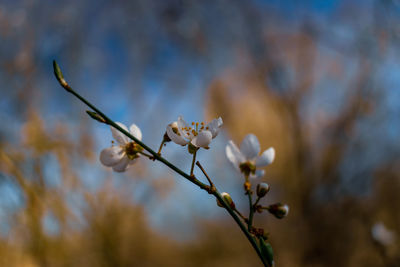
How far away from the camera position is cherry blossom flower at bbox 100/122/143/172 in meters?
0.43

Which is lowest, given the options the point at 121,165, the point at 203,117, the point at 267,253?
the point at 267,253

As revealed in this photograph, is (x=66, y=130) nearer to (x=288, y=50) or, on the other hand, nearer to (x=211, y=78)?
(x=211, y=78)

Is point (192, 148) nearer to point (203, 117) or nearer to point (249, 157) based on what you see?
point (249, 157)

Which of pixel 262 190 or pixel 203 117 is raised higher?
pixel 203 117

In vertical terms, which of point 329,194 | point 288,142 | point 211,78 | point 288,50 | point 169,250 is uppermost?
point 288,50

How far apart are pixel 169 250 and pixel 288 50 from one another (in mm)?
2124

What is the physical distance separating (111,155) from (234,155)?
18 cm

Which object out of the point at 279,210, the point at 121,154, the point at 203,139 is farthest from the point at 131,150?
the point at 279,210

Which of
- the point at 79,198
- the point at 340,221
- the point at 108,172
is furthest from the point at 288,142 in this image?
the point at 79,198

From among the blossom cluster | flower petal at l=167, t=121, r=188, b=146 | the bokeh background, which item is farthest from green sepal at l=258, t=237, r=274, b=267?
the bokeh background

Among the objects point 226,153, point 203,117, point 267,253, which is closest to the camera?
point 267,253

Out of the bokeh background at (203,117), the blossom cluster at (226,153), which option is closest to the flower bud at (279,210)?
the blossom cluster at (226,153)

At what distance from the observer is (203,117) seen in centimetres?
262

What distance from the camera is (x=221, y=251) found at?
7.28ft
